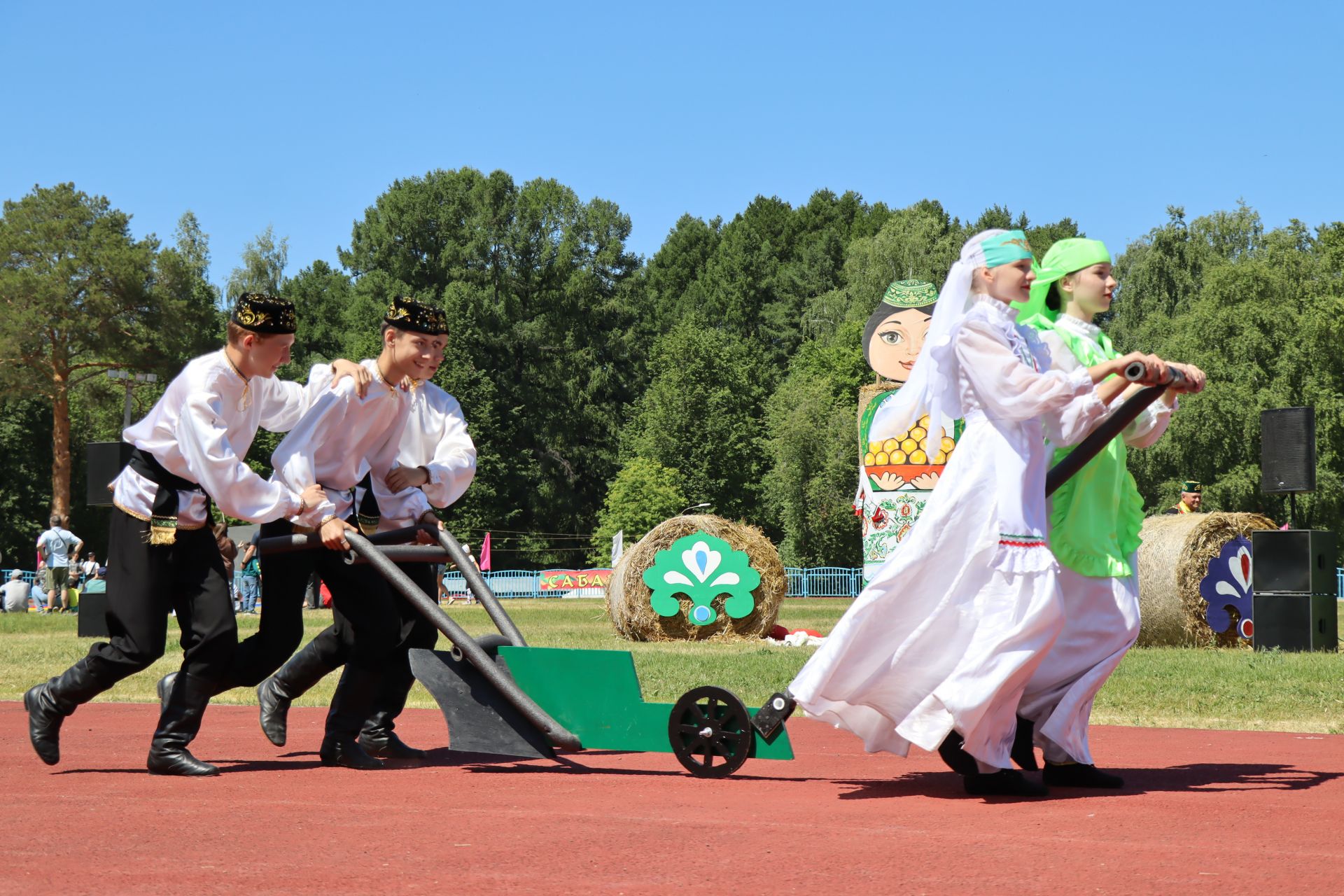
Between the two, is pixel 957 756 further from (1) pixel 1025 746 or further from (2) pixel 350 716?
(2) pixel 350 716

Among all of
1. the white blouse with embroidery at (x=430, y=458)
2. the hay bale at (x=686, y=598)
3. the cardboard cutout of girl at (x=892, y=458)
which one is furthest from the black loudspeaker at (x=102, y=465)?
the cardboard cutout of girl at (x=892, y=458)

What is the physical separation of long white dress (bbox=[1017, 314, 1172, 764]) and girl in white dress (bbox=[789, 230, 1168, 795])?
0.34 meters

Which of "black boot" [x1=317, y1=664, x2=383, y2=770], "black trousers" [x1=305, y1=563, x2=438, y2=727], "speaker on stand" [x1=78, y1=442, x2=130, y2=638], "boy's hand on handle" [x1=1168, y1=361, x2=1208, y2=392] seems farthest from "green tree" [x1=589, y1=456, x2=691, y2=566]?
"boy's hand on handle" [x1=1168, y1=361, x2=1208, y2=392]

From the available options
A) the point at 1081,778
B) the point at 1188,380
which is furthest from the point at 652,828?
the point at 1188,380

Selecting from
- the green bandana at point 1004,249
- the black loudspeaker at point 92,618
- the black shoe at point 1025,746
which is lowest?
the black loudspeaker at point 92,618

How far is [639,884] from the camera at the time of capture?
12.3 ft

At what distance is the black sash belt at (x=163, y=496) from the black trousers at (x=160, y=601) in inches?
1.5

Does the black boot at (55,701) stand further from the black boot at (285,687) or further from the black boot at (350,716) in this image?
the black boot at (350,716)

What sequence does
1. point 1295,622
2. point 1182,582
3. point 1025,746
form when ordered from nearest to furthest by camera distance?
point 1025,746, point 1295,622, point 1182,582

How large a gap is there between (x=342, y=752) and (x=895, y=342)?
1371 cm

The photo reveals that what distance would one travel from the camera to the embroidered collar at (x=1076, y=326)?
6.26 meters

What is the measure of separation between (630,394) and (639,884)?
62.2 m

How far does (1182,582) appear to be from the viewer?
56.3 ft

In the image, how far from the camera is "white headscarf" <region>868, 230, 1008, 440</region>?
570 cm
